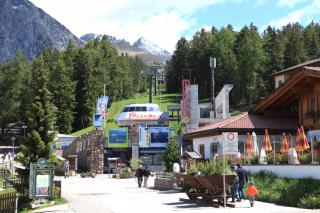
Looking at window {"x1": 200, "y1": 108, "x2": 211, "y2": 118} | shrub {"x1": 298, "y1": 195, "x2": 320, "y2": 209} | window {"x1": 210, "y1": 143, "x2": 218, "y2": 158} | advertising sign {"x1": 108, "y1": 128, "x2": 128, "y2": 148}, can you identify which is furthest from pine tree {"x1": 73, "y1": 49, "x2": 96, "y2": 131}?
shrub {"x1": 298, "y1": 195, "x2": 320, "y2": 209}

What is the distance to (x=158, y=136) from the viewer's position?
208 ft

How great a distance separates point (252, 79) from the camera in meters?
107

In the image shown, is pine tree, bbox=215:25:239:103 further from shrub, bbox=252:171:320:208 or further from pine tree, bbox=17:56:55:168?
shrub, bbox=252:171:320:208

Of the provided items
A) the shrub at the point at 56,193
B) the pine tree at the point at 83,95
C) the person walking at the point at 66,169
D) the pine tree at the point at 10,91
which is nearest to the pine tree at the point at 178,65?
the pine tree at the point at 83,95

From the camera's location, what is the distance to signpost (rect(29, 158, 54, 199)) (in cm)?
2583

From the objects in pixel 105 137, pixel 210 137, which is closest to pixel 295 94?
pixel 210 137

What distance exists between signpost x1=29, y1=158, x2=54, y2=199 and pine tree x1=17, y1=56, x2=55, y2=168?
309 centimetres

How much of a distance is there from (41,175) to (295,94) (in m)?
15.6

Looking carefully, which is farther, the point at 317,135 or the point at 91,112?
the point at 91,112

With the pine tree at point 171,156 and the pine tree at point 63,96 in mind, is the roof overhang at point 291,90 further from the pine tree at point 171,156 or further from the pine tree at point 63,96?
the pine tree at point 63,96

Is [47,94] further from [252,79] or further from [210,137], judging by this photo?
[252,79]

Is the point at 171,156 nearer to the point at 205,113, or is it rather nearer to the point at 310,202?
the point at 205,113

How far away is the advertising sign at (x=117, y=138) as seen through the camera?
62750mm

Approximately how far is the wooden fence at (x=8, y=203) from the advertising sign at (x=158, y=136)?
127 ft
